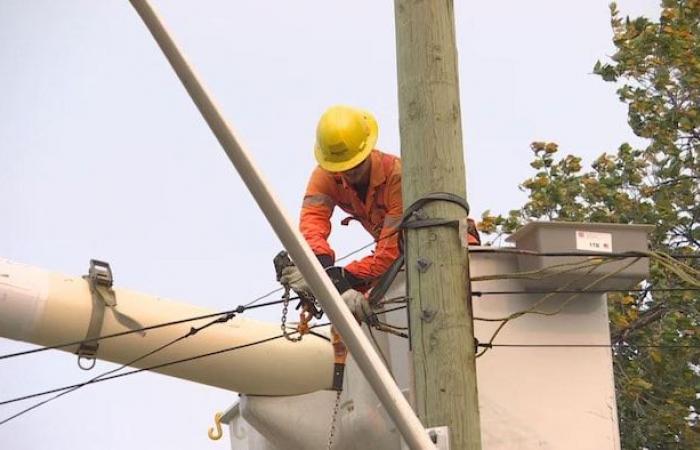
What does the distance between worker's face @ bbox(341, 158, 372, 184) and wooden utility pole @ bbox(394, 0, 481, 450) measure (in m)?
1.68

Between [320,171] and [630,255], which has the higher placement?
[320,171]

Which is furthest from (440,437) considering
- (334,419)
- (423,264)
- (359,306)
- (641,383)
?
(641,383)

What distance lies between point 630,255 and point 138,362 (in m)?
2.88

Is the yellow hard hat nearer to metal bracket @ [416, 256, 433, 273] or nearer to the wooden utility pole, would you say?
the wooden utility pole

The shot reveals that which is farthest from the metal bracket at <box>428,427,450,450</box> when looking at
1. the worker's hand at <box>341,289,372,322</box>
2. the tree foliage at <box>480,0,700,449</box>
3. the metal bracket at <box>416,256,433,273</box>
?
the tree foliage at <box>480,0,700,449</box>

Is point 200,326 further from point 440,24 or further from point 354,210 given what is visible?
point 440,24

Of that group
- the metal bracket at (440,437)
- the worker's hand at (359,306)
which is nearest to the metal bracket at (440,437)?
the metal bracket at (440,437)

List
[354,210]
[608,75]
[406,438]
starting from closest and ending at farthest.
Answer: [406,438], [354,210], [608,75]

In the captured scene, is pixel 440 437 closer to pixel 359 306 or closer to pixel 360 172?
pixel 359 306

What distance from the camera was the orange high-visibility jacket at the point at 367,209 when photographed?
7914mm

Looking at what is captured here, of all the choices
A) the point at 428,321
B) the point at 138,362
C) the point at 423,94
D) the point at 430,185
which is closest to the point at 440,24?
the point at 423,94

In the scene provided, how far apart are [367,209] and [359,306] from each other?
127 cm

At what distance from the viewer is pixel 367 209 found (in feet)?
27.6

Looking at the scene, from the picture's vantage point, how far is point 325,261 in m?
7.92
